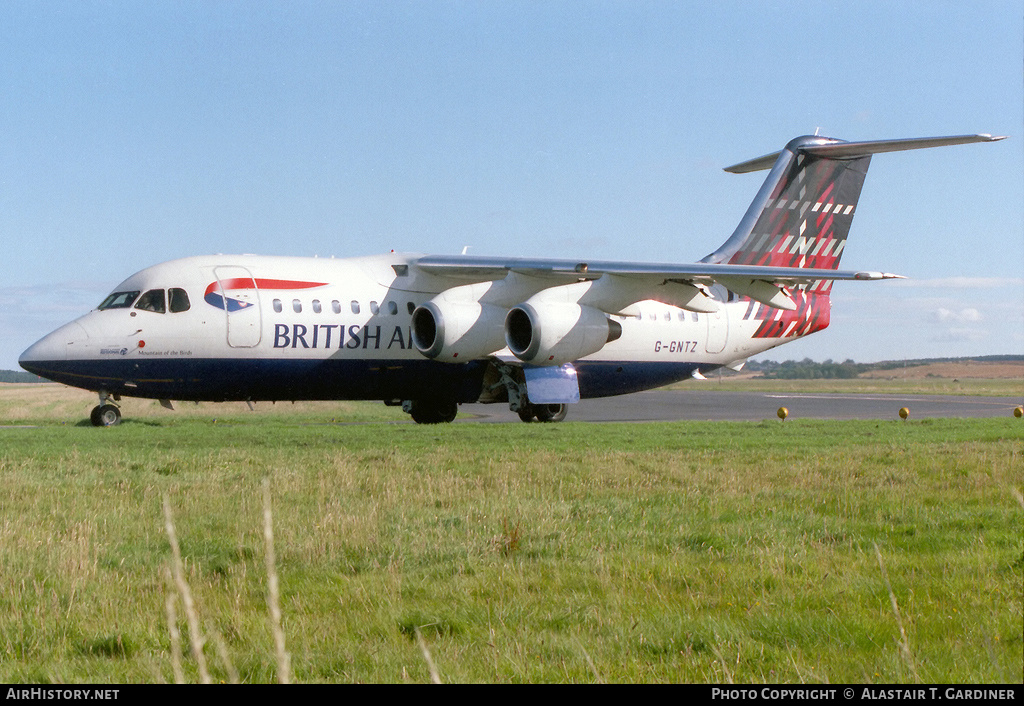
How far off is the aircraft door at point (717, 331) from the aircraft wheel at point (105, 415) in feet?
49.6

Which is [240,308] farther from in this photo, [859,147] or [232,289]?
[859,147]

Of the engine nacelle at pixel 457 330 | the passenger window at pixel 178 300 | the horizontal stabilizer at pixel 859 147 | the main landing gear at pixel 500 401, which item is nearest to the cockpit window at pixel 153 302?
the passenger window at pixel 178 300

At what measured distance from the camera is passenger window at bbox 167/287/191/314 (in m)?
21.2

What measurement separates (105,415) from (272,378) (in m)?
4.48

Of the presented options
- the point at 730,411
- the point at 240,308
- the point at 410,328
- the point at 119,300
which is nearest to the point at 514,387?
the point at 410,328

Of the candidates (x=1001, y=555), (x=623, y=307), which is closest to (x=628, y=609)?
(x=1001, y=555)

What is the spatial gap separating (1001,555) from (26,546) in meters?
7.23

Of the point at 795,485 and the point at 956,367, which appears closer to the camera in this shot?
the point at 795,485

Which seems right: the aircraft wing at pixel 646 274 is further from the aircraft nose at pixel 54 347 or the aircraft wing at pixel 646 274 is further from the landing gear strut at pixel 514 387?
the aircraft nose at pixel 54 347

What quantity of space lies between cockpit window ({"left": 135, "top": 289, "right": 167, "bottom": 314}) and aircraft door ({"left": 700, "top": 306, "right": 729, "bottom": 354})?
14063mm

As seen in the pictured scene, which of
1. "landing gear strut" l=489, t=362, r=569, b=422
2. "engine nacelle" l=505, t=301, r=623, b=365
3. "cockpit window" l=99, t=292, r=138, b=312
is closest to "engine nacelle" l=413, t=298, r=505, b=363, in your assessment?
"engine nacelle" l=505, t=301, r=623, b=365

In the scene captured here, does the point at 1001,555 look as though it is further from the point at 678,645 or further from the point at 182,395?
the point at 182,395

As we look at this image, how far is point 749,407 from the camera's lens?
38.9 m

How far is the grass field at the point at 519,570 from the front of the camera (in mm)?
5066
